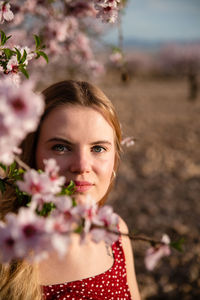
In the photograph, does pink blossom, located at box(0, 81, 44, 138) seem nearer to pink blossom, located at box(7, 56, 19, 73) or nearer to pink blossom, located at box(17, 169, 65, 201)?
pink blossom, located at box(17, 169, 65, 201)

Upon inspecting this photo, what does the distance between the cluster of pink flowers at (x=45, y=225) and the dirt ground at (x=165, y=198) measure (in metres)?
0.34

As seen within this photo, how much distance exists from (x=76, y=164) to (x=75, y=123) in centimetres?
22

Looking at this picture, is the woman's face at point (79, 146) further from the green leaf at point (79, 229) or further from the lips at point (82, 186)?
the green leaf at point (79, 229)

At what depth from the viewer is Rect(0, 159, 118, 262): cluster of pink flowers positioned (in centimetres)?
69

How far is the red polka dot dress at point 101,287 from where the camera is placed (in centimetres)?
172

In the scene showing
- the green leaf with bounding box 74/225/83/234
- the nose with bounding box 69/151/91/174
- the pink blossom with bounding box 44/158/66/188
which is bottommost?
the green leaf with bounding box 74/225/83/234

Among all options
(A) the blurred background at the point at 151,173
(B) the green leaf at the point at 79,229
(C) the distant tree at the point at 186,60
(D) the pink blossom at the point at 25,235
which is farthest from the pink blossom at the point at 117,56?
(C) the distant tree at the point at 186,60

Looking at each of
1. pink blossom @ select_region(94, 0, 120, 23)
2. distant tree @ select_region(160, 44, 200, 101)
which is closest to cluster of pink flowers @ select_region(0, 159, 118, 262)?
pink blossom @ select_region(94, 0, 120, 23)

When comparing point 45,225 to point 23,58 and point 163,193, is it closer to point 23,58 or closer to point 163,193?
point 23,58

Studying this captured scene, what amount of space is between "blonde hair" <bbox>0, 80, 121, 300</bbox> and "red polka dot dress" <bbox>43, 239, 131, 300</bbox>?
10 centimetres

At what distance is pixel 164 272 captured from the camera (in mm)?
3598

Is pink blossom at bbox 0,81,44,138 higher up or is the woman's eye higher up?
the woman's eye

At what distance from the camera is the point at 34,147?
1.76 m

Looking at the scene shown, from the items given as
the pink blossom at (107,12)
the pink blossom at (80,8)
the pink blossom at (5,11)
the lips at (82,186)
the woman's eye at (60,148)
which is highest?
the pink blossom at (80,8)
